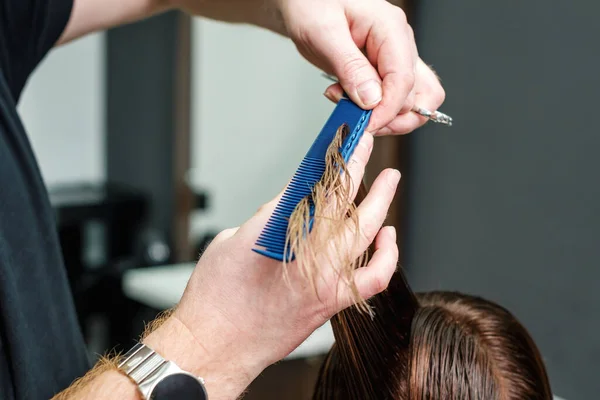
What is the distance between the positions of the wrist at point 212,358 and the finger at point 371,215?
0.53ft

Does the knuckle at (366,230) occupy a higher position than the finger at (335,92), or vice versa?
the finger at (335,92)

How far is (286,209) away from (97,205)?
3078mm

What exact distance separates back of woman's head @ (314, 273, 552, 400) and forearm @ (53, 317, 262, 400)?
0.70 feet

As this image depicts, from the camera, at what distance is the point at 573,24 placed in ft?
4.44

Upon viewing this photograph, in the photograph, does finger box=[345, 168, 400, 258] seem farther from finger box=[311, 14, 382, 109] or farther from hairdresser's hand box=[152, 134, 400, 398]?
finger box=[311, 14, 382, 109]

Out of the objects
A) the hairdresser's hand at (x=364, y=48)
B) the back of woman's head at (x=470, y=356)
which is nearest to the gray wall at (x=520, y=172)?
the back of woman's head at (x=470, y=356)

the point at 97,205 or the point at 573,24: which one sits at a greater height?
the point at 573,24

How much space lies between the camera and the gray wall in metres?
1.34

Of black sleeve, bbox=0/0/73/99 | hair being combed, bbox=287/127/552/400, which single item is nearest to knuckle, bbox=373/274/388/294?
hair being combed, bbox=287/127/552/400

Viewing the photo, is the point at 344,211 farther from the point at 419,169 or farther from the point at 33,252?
the point at 419,169

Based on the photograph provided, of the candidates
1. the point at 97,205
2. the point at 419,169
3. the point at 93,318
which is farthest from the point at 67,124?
the point at 419,169

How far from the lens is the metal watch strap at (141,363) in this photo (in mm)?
675

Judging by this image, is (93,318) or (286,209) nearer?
(286,209)

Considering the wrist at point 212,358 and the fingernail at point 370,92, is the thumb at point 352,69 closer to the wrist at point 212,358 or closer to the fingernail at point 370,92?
the fingernail at point 370,92
